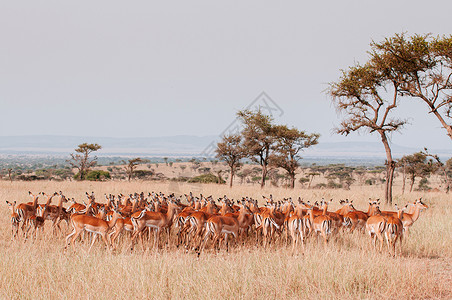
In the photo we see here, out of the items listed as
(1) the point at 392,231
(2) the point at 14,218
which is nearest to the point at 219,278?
(1) the point at 392,231

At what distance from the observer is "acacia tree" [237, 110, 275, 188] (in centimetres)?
3184

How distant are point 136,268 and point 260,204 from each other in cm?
1240

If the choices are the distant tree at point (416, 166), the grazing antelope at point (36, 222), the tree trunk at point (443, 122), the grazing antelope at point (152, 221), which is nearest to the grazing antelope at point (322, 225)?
the grazing antelope at point (152, 221)

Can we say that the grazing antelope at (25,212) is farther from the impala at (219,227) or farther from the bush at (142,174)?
the bush at (142,174)

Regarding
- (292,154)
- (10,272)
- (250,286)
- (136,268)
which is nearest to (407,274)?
(250,286)

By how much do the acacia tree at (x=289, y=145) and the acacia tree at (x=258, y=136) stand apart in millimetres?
950

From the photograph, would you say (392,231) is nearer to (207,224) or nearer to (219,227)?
(219,227)

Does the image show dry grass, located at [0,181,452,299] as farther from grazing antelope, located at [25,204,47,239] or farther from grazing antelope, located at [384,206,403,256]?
grazing antelope, located at [25,204,47,239]

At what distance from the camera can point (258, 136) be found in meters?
31.8

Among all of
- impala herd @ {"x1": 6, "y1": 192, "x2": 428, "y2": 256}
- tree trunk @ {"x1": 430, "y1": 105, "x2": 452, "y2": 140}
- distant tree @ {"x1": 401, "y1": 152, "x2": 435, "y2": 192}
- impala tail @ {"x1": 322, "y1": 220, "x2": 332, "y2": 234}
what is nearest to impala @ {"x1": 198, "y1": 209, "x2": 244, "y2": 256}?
impala herd @ {"x1": 6, "y1": 192, "x2": 428, "y2": 256}

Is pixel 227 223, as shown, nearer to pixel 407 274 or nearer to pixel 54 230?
pixel 407 274

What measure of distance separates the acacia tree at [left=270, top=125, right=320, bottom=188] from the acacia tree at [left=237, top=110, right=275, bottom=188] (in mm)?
950

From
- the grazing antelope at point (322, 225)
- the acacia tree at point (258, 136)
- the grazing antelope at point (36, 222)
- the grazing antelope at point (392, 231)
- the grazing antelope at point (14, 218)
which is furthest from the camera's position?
the acacia tree at point (258, 136)

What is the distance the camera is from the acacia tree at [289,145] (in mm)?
33625
